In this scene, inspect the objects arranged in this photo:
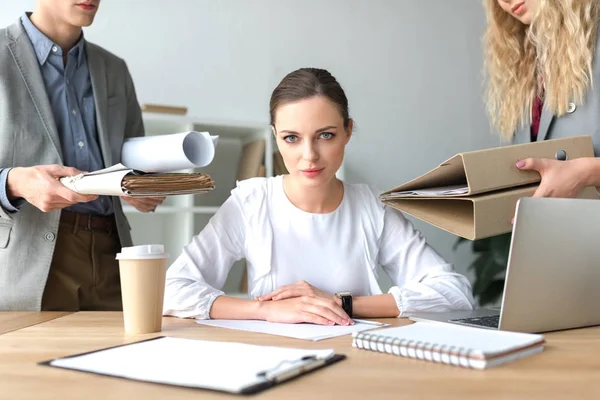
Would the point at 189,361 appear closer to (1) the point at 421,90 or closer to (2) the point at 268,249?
(2) the point at 268,249

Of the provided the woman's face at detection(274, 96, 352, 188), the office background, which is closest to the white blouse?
the woman's face at detection(274, 96, 352, 188)

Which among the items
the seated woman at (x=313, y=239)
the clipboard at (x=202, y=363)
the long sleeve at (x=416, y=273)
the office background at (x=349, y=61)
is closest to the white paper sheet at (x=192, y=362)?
the clipboard at (x=202, y=363)

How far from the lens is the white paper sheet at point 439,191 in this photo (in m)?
1.25

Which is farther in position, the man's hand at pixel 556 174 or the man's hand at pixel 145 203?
the man's hand at pixel 145 203

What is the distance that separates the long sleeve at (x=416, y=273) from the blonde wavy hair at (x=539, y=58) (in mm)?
522

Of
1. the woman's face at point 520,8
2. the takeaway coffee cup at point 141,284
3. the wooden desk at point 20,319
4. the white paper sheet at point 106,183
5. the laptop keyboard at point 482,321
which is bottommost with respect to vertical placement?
the laptop keyboard at point 482,321

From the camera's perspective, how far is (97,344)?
3.47 feet

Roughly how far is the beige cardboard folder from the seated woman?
0.21 meters

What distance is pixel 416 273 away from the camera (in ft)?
5.31

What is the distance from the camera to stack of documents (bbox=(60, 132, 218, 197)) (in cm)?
120

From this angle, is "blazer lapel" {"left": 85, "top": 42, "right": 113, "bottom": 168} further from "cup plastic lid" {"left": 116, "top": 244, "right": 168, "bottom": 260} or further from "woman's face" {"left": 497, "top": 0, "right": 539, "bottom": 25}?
"woman's face" {"left": 497, "top": 0, "right": 539, "bottom": 25}

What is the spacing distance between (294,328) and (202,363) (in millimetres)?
392

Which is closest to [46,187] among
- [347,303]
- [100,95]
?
[100,95]

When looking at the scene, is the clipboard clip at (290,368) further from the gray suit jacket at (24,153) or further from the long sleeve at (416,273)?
the gray suit jacket at (24,153)
